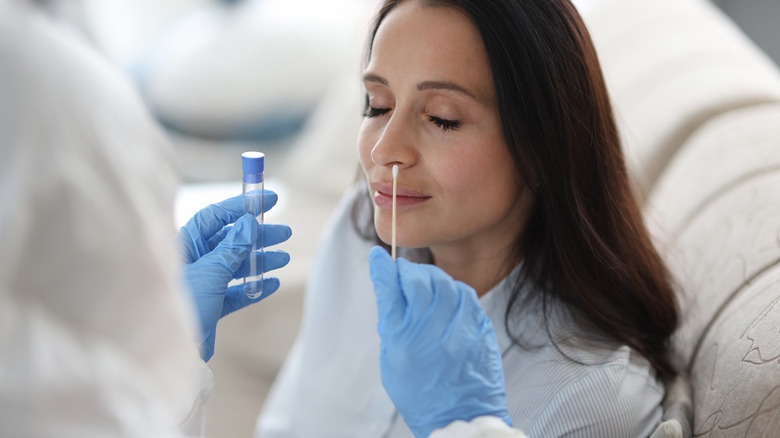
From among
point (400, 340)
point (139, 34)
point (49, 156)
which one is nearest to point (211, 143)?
point (139, 34)

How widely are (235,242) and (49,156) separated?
1.79 ft

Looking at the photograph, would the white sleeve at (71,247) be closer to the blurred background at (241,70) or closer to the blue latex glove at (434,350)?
the blue latex glove at (434,350)

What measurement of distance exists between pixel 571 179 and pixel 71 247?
721mm

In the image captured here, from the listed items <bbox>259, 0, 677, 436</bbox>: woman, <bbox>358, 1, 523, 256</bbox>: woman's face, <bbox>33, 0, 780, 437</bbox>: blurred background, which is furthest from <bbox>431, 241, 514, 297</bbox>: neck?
<bbox>33, 0, 780, 437</bbox>: blurred background

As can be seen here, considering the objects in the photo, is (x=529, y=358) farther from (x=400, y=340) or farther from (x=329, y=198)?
(x=329, y=198)

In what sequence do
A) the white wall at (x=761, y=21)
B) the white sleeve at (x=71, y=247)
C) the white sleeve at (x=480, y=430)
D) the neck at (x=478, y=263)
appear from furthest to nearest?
the white wall at (x=761, y=21) → the neck at (x=478, y=263) → the white sleeve at (x=480, y=430) → the white sleeve at (x=71, y=247)

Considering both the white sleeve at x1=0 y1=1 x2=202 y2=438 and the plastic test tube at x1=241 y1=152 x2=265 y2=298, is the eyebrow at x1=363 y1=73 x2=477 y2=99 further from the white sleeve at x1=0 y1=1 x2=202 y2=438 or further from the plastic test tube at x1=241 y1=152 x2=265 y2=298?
the white sleeve at x1=0 y1=1 x2=202 y2=438

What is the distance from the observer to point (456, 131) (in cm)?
95

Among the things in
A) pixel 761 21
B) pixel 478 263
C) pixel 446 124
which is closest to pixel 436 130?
pixel 446 124

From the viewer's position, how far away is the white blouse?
35.2 inches

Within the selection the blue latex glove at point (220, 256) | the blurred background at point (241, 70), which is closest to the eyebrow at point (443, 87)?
the blue latex glove at point (220, 256)

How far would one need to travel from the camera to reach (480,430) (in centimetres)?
68

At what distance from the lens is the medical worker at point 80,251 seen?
16.8 inches

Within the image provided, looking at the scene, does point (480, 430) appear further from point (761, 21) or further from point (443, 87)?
point (761, 21)
